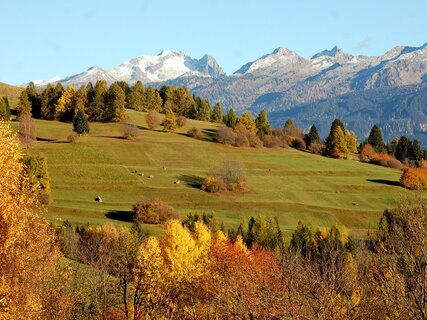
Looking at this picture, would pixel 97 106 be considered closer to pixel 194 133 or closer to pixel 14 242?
pixel 194 133

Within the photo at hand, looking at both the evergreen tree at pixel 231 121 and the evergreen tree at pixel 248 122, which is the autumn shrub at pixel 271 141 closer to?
the evergreen tree at pixel 248 122

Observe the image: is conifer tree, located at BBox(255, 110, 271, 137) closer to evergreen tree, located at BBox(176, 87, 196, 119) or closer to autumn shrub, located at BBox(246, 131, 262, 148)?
autumn shrub, located at BBox(246, 131, 262, 148)

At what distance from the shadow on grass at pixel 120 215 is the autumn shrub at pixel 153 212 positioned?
1.16 meters

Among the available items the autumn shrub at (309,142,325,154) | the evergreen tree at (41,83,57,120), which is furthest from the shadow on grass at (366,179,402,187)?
the evergreen tree at (41,83,57,120)

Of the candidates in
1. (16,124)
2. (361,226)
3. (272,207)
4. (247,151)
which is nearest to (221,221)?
(272,207)

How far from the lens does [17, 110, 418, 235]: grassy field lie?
90375mm

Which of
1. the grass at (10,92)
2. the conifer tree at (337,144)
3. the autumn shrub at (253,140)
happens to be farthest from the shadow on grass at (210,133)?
the grass at (10,92)

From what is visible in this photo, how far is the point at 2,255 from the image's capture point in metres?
24.0

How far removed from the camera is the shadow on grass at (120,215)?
8188 centimetres

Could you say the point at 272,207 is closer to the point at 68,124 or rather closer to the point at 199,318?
the point at 199,318

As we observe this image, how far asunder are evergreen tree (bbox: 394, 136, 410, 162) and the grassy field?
3772 cm

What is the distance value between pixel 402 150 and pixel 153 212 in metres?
118

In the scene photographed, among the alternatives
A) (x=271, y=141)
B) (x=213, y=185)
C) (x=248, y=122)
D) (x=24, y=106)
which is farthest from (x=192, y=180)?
(x=24, y=106)

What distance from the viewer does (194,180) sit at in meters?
107
